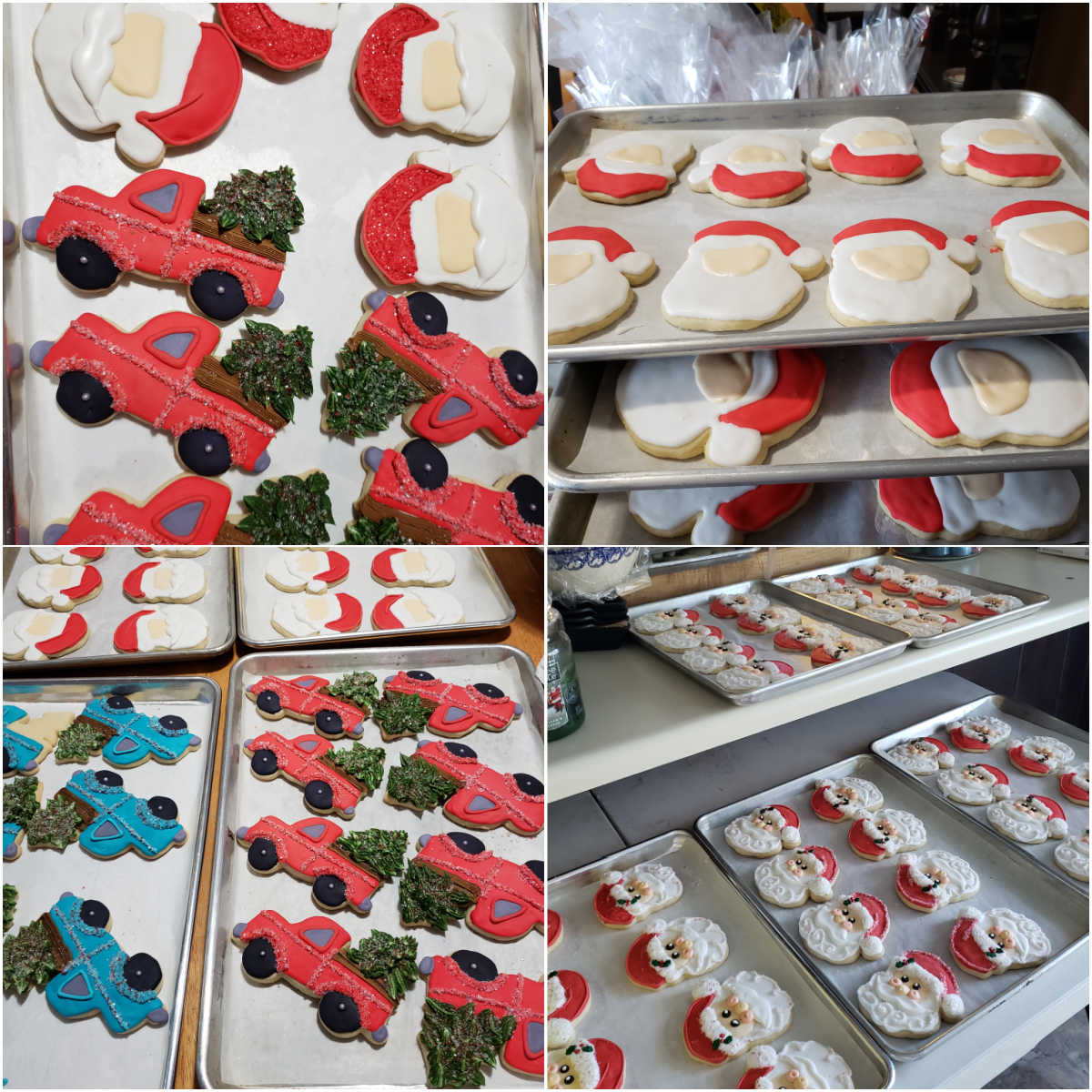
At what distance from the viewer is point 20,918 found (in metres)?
0.79

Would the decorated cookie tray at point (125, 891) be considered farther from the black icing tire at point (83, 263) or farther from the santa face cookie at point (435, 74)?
the santa face cookie at point (435, 74)

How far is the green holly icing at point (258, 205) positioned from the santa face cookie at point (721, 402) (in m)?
0.39

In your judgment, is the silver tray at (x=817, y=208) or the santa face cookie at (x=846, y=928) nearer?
the silver tray at (x=817, y=208)

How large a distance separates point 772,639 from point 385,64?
85cm

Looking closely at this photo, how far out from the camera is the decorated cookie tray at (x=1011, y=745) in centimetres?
107

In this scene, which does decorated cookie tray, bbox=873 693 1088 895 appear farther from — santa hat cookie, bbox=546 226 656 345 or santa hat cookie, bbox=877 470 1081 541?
santa hat cookie, bbox=546 226 656 345

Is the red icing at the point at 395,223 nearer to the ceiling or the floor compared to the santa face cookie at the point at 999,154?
nearer to the floor

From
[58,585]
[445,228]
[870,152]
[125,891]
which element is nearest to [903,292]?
[870,152]

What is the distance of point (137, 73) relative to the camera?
0.76 meters

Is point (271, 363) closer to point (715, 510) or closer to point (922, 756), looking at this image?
point (715, 510)

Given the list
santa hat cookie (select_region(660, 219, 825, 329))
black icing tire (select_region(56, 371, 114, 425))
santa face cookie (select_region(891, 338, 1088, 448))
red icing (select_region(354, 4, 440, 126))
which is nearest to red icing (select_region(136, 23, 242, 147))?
red icing (select_region(354, 4, 440, 126))

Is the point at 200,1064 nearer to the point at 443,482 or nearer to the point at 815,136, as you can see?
the point at 443,482

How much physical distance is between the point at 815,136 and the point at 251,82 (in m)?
0.64

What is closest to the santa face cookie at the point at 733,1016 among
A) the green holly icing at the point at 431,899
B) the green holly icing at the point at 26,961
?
the green holly icing at the point at 431,899
